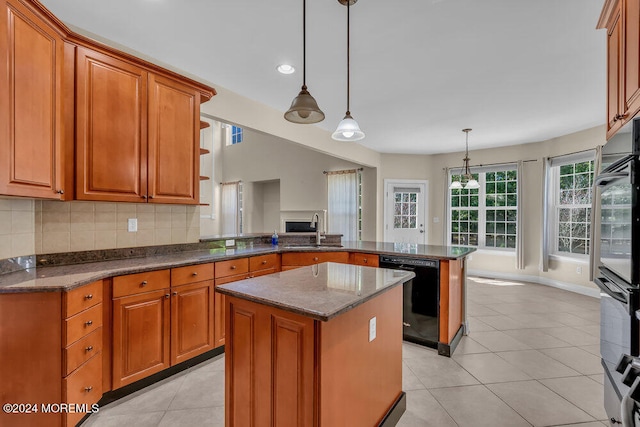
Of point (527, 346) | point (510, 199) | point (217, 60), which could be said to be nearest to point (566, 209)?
point (510, 199)

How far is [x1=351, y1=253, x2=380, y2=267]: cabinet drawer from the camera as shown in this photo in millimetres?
3146

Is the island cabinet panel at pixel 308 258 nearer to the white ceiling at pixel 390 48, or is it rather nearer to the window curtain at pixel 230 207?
the white ceiling at pixel 390 48

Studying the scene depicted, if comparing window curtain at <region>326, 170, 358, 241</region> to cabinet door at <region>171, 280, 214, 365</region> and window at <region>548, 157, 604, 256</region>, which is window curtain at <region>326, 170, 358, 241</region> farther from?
cabinet door at <region>171, 280, 214, 365</region>

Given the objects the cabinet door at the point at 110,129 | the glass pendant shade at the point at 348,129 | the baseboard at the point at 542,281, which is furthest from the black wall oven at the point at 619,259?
the baseboard at the point at 542,281

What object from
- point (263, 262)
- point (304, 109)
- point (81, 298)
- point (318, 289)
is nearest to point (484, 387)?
point (318, 289)

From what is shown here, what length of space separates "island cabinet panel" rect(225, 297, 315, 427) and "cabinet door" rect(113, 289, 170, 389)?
3.21 feet

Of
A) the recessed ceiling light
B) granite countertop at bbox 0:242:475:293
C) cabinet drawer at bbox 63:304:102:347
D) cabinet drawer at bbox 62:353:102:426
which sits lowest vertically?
cabinet drawer at bbox 62:353:102:426

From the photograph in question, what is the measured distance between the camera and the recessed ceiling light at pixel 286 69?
8.92 feet

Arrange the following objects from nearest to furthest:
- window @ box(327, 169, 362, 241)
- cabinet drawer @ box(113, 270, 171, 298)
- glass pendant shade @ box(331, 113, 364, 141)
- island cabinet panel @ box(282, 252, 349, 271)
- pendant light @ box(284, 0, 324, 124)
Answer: pendant light @ box(284, 0, 324, 124)
cabinet drawer @ box(113, 270, 171, 298)
glass pendant shade @ box(331, 113, 364, 141)
island cabinet panel @ box(282, 252, 349, 271)
window @ box(327, 169, 362, 241)

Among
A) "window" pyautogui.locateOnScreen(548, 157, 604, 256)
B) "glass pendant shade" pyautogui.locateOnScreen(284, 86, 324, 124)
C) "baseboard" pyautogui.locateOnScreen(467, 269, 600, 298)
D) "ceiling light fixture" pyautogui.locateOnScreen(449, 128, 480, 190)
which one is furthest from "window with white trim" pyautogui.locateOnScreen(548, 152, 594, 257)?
"glass pendant shade" pyautogui.locateOnScreen(284, 86, 324, 124)

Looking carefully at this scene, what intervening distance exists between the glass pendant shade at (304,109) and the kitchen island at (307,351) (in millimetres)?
1033

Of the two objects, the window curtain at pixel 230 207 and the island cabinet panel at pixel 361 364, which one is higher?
the window curtain at pixel 230 207

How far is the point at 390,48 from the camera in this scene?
2.45 m

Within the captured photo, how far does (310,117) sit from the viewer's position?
6.55 ft
